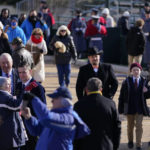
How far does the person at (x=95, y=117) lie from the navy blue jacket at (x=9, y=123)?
814mm

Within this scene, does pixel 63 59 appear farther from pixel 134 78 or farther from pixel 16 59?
pixel 134 78

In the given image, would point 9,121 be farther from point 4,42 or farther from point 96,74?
point 4,42

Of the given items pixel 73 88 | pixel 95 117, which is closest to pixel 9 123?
pixel 95 117

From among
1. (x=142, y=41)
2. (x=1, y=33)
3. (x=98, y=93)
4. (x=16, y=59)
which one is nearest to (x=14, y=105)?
(x=98, y=93)

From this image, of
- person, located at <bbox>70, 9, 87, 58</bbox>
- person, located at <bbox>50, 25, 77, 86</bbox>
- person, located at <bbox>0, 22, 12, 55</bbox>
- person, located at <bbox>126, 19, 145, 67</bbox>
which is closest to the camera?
person, located at <bbox>0, 22, 12, 55</bbox>

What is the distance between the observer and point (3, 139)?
7180 millimetres

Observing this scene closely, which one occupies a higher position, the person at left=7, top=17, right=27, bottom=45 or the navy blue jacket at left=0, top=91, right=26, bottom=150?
the person at left=7, top=17, right=27, bottom=45

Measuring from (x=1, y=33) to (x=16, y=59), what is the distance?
1.27m

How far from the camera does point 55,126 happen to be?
578cm

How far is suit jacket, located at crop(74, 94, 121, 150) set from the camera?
22.6ft

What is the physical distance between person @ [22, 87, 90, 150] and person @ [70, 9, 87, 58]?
17.2 meters

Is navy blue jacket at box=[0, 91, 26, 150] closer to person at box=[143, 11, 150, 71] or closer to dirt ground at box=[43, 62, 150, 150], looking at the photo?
dirt ground at box=[43, 62, 150, 150]

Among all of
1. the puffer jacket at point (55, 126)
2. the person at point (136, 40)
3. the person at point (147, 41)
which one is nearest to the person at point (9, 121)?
the puffer jacket at point (55, 126)

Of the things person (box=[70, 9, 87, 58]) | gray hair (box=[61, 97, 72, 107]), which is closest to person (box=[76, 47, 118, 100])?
gray hair (box=[61, 97, 72, 107])
